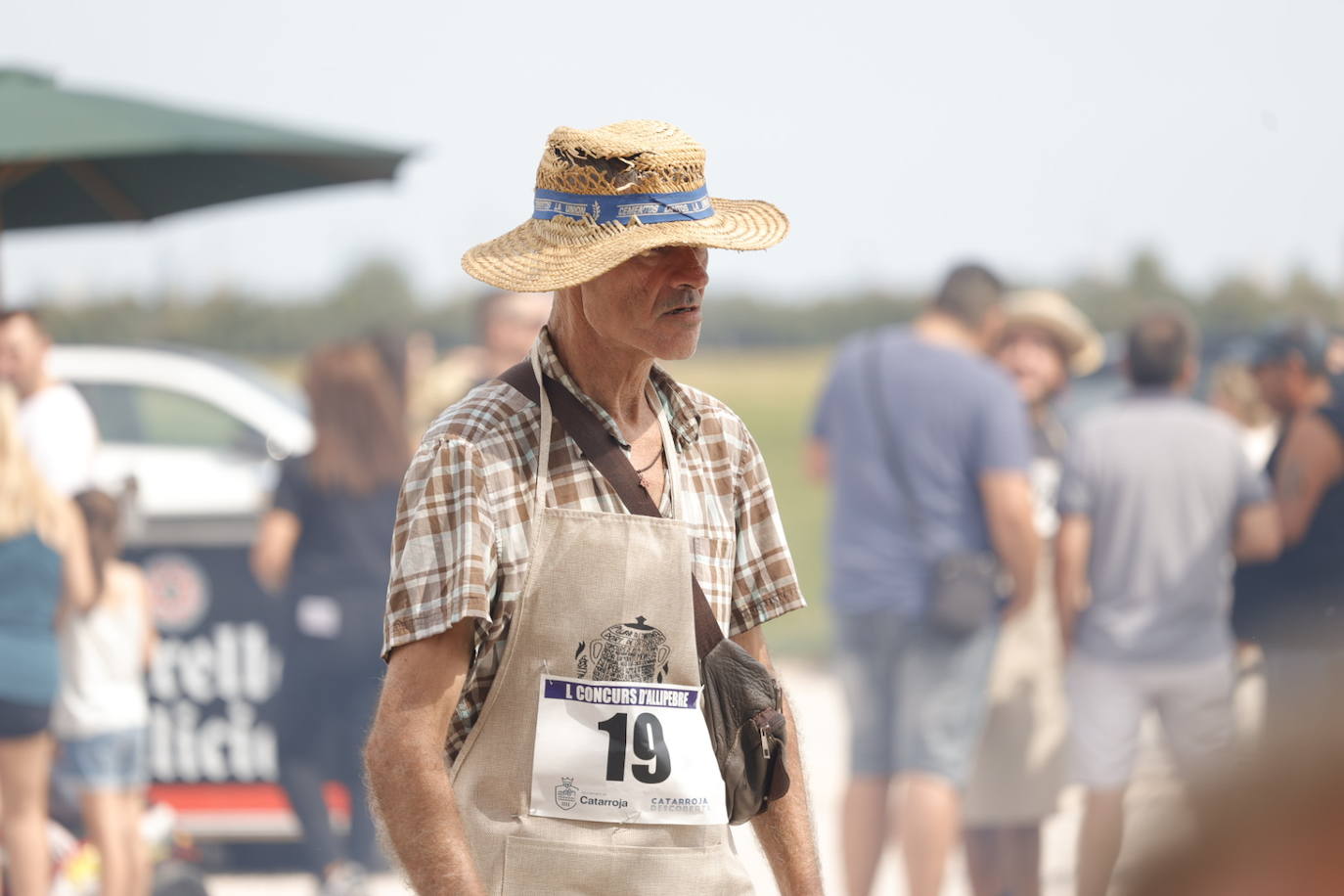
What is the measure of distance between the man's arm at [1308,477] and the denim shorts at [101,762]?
3.95 m

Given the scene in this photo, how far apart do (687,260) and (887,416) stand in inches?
133

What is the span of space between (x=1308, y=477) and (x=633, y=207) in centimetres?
419

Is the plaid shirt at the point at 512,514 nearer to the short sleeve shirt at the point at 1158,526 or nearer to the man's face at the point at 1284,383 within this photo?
the short sleeve shirt at the point at 1158,526

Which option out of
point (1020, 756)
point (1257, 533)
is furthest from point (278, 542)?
point (1257, 533)

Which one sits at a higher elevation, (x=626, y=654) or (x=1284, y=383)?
(x=1284, y=383)

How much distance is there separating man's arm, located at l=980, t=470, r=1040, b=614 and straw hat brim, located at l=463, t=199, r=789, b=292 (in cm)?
318

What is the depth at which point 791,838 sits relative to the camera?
234 cm

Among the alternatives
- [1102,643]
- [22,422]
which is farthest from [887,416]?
[22,422]

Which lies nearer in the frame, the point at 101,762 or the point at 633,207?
the point at 633,207

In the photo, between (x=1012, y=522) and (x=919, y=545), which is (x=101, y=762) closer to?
(x=919, y=545)

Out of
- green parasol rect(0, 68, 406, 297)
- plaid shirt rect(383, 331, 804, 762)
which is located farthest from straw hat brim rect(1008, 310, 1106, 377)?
plaid shirt rect(383, 331, 804, 762)

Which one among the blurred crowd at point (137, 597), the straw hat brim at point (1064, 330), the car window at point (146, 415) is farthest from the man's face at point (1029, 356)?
the car window at point (146, 415)

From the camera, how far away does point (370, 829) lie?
6172mm

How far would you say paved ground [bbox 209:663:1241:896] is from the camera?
0.66 m
